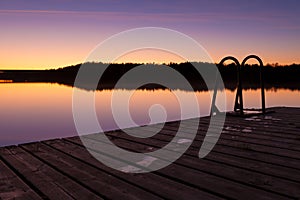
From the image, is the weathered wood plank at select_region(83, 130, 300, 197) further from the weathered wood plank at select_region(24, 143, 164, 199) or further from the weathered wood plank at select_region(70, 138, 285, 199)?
the weathered wood plank at select_region(24, 143, 164, 199)

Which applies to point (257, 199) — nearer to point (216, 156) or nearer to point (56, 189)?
point (216, 156)

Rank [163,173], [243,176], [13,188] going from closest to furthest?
[13,188], [243,176], [163,173]

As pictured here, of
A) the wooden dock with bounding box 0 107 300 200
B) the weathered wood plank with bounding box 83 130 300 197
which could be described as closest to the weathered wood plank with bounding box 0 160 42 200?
the wooden dock with bounding box 0 107 300 200

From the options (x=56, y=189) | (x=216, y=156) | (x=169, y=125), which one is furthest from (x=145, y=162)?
(x=169, y=125)

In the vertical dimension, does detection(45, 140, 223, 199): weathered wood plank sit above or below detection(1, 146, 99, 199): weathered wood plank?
below

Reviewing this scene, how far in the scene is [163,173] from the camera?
2859 millimetres

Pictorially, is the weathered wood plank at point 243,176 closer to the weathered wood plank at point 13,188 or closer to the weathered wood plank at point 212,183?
the weathered wood plank at point 212,183

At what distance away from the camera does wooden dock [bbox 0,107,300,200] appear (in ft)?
7.84

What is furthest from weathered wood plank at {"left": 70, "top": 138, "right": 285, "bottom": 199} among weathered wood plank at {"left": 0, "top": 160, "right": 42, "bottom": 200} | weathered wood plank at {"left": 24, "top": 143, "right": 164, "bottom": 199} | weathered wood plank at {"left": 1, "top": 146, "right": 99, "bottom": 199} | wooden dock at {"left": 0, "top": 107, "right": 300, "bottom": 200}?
weathered wood plank at {"left": 0, "top": 160, "right": 42, "bottom": 200}

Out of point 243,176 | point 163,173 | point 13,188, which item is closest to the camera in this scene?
point 13,188

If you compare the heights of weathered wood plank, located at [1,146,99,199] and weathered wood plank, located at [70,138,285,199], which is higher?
weathered wood plank, located at [1,146,99,199]

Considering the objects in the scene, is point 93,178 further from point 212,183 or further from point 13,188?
point 212,183

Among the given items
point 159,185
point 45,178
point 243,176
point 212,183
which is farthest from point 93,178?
point 243,176

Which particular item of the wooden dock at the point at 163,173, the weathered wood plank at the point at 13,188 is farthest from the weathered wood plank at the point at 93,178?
the weathered wood plank at the point at 13,188
